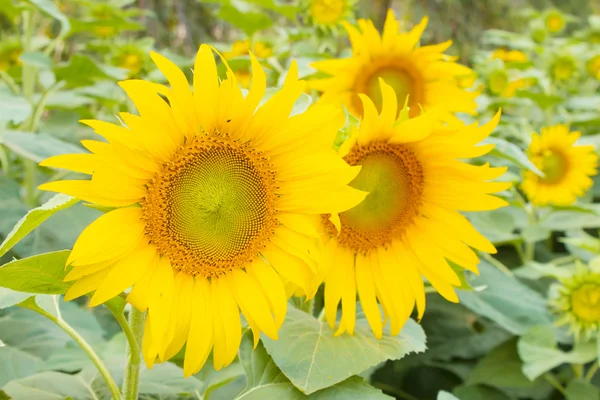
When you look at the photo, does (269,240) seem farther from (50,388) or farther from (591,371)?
(591,371)

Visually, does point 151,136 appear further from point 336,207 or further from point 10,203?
point 10,203

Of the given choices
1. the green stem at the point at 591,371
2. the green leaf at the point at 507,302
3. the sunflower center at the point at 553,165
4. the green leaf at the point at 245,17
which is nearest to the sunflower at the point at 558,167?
the sunflower center at the point at 553,165

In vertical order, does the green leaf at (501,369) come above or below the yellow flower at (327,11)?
below

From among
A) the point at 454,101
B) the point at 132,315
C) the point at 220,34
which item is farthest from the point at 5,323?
the point at 220,34

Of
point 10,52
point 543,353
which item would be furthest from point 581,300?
point 10,52

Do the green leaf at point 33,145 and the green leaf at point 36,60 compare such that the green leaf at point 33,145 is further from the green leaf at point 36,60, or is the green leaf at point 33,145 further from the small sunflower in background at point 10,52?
the small sunflower in background at point 10,52

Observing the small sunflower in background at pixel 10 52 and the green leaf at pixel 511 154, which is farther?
the small sunflower in background at pixel 10 52
